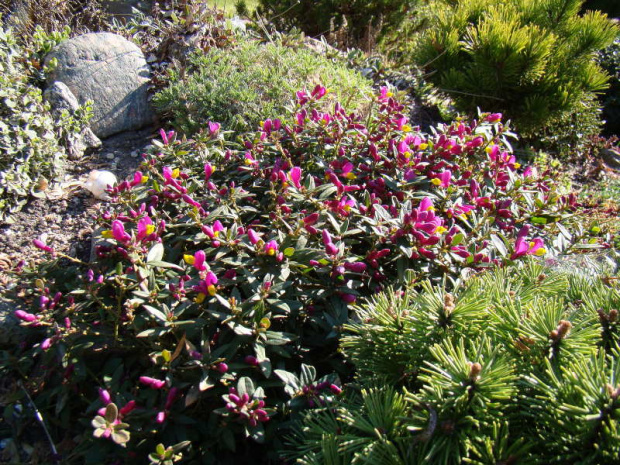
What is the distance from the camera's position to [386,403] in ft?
3.42

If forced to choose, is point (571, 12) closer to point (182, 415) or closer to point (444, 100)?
point (444, 100)

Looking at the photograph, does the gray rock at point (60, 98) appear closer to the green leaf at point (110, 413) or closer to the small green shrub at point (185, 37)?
the small green shrub at point (185, 37)

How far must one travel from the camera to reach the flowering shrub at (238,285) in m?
1.54

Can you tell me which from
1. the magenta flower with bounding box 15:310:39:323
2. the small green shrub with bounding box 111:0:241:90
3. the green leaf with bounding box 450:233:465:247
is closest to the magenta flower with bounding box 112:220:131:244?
the magenta flower with bounding box 15:310:39:323

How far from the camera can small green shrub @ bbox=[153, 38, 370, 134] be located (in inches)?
128

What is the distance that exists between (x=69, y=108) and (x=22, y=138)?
62cm

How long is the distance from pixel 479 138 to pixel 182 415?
1997mm

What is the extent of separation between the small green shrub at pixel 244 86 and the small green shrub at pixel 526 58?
99cm

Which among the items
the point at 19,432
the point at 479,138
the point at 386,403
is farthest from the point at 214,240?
the point at 479,138

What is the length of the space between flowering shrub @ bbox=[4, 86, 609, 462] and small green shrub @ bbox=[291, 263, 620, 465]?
37 cm

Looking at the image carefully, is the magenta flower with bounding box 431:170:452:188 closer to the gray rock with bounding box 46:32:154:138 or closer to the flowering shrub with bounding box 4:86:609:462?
the flowering shrub with bounding box 4:86:609:462

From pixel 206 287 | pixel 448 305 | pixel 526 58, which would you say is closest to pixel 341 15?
pixel 526 58

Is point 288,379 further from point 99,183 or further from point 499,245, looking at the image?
point 99,183

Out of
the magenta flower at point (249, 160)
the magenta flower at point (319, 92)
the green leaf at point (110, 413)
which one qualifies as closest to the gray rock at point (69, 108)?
the magenta flower at point (249, 160)
